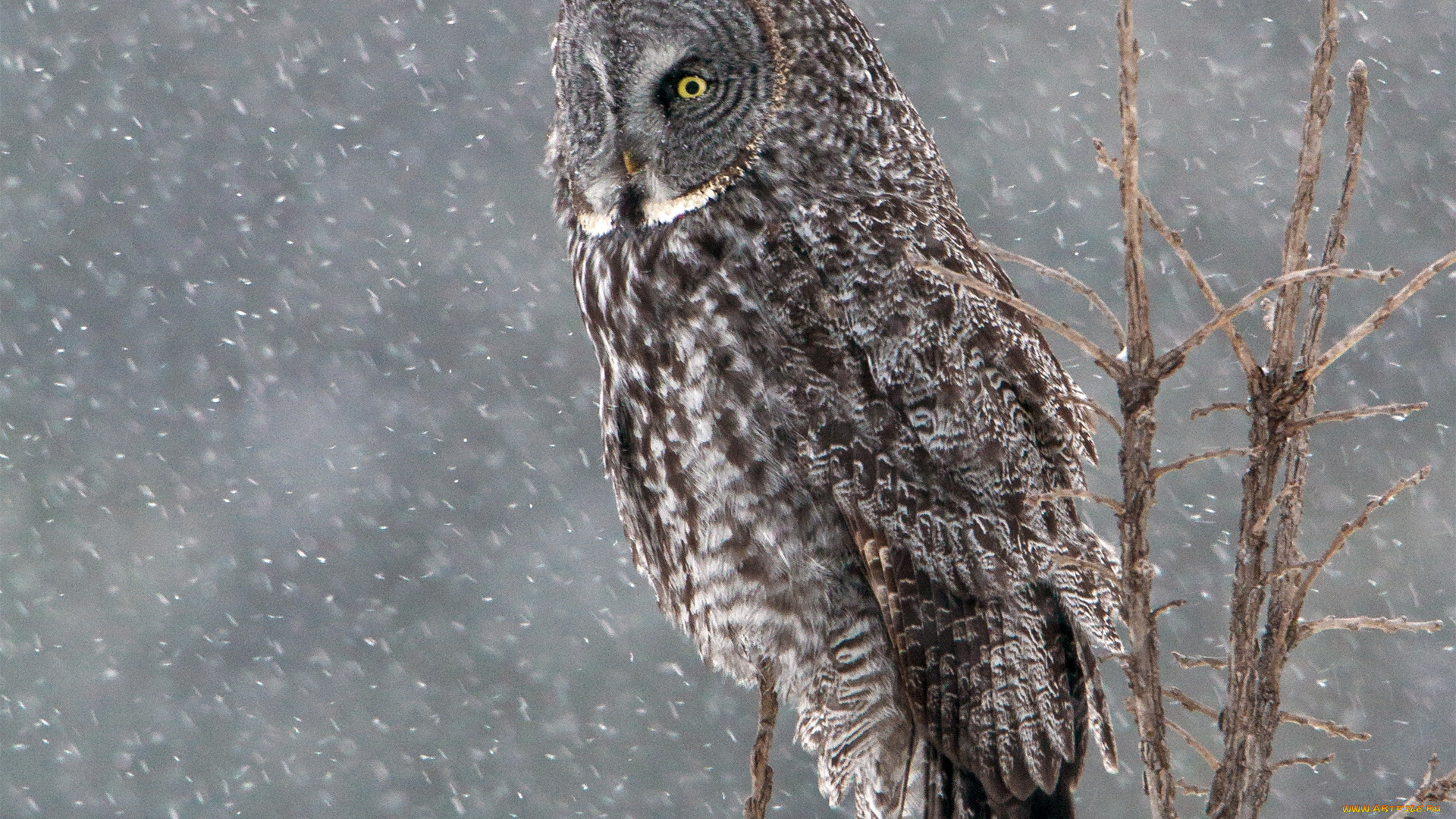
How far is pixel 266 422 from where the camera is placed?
20516 mm

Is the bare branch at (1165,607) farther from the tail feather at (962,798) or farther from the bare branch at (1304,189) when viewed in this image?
the tail feather at (962,798)

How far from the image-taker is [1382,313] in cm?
109

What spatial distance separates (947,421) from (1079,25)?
891 inches

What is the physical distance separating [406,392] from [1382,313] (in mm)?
23517

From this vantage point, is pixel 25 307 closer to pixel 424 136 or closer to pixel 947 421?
pixel 424 136

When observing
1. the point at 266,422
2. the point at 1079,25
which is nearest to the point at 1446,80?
the point at 1079,25

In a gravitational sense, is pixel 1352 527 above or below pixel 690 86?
below

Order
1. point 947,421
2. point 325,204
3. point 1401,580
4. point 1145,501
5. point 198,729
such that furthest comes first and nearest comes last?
1. point 325,204
2. point 198,729
3. point 1401,580
4. point 947,421
5. point 1145,501

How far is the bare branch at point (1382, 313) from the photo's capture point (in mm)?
1048

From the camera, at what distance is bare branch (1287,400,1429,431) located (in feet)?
3.46

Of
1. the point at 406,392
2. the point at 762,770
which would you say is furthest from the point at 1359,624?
the point at 406,392

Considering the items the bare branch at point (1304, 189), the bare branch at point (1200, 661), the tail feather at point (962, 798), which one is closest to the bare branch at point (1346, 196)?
the bare branch at point (1304, 189)

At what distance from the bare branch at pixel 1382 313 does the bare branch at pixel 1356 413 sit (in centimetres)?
4

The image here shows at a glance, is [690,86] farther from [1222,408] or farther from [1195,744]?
[1195,744]
